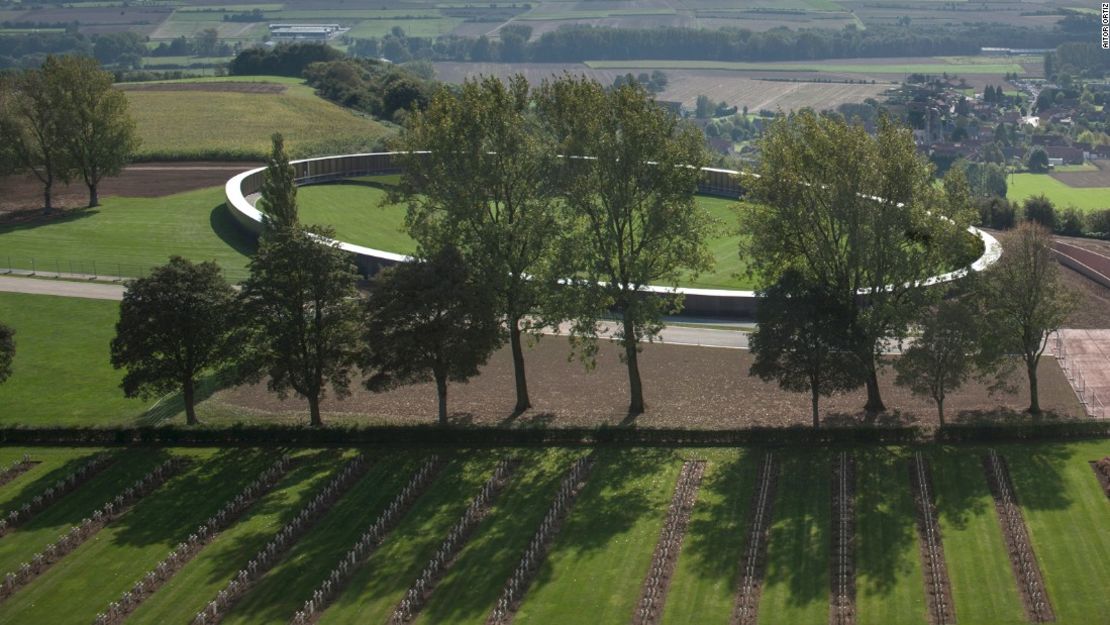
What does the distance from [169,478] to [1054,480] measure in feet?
145

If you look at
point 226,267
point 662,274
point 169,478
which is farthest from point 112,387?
point 662,274

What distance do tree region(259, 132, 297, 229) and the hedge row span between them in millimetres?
18521

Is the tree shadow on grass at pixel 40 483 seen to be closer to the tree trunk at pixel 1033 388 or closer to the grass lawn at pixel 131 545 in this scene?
the grass lawn at pixel 131 545

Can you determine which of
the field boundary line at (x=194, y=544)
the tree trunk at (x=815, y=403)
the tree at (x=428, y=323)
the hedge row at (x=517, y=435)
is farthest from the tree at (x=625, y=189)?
the field boundary line at (x=194, y=544)

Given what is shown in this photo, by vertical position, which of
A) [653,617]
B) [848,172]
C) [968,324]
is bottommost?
[653,617]

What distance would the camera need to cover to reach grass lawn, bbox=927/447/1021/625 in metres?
51.0

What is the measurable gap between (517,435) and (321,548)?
48.2 feet

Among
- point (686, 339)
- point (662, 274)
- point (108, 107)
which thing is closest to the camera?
point (662, 274)

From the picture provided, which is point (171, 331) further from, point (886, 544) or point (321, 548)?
point (886, 544)

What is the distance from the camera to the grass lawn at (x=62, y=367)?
2960 inches

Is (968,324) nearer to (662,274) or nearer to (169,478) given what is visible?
(662,274)

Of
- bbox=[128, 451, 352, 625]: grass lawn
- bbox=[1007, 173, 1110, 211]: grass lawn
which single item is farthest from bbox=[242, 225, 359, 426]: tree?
bbox=[1007, 173, 1110, 211]: grass lawn

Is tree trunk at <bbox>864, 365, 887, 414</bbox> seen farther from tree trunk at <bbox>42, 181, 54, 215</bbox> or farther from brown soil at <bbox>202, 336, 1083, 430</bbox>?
tree trunk at <bbox>42, 181, 54, 215</bbox>

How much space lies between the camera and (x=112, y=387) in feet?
260
